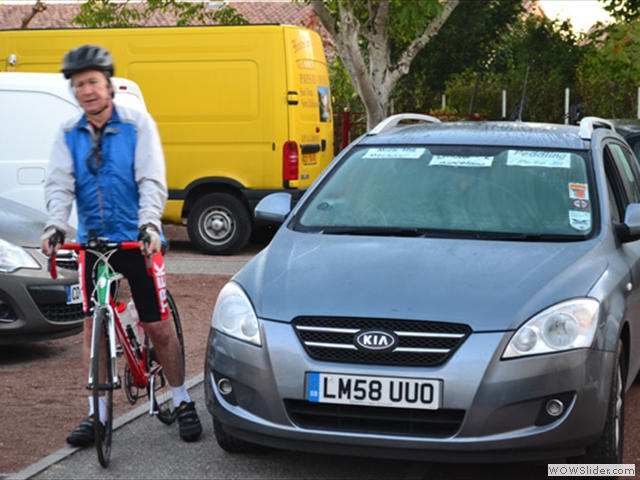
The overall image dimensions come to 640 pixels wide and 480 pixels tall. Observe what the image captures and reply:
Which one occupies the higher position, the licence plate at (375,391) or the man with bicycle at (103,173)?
the man with bicycle at (103,173)

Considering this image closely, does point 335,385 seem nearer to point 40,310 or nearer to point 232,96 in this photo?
point 40,310

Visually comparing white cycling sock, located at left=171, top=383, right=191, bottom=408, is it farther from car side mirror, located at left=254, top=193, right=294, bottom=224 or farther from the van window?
the van window

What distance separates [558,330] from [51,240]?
219 cm

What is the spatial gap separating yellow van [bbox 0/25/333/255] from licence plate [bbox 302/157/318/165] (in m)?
0.01

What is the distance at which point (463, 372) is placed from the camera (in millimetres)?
4926

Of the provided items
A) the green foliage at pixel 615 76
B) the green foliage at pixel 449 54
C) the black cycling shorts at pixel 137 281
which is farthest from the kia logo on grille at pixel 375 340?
the green foliage at pixel 449 54

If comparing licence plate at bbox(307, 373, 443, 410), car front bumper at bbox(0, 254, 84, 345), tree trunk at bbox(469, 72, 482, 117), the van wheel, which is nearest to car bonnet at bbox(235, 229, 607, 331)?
licence plate at bbox(307, 373, 443, 410)

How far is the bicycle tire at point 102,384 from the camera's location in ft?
18.1

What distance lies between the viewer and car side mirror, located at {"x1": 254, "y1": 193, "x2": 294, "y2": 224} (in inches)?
257

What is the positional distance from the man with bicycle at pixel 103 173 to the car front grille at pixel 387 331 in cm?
86

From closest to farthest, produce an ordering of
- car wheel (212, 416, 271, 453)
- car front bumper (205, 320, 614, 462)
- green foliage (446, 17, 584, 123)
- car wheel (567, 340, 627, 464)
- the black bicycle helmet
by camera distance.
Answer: car front bumper (205, 320, 614, 462), car wheel (567, 340, 627, 464), the black bicycle helmet, car wheel (212, 416, 271, 453), green foliage (446, 17, 584, 123)

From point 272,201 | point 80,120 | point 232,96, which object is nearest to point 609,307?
point 272,201

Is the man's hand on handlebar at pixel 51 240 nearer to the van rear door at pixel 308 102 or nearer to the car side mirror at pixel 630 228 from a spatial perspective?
the car side mirror at pixel 630 228

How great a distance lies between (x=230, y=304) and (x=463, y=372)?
112 cm
